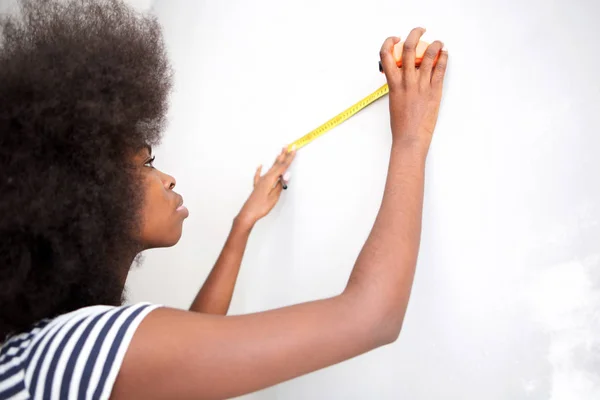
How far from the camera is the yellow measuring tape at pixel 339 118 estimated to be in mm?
761

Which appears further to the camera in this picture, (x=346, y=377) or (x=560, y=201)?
(x=346, y=377)

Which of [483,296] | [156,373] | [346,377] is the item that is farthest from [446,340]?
[156,373]

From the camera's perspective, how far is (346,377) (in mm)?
794

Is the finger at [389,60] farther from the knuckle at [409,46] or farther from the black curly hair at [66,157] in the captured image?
the black curly hair at [66,157]

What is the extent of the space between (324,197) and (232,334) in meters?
0.42

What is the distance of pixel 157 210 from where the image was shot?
2.39ft

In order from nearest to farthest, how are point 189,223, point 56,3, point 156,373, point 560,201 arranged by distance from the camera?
1. point 156,373
2. point 560,201
3. point 56,3
4. point 189,223

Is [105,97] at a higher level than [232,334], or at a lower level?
higher

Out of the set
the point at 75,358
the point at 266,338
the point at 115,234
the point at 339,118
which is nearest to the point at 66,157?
the point at 115,234

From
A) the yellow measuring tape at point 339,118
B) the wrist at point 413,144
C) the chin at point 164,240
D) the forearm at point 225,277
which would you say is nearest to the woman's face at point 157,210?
the chin at point 164,240

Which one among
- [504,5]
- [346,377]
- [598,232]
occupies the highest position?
[504,5]

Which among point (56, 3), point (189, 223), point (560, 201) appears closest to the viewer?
point (560, 201)

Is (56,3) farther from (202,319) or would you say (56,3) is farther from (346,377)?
(346,377)

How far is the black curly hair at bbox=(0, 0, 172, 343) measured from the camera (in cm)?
56
